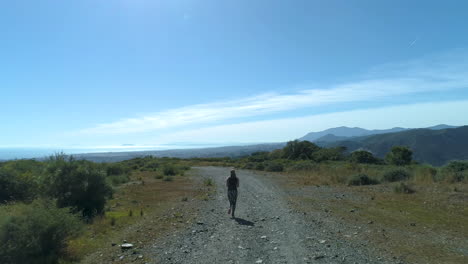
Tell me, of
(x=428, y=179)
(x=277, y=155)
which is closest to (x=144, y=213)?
(x=428, y=179)

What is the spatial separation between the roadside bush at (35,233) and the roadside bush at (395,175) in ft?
64.1

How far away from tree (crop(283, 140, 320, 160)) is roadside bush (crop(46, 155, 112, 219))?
48.8 m

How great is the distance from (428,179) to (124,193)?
18.6 metres

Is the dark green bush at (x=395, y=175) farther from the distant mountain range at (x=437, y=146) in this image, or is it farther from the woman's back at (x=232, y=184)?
the distant mountain range at (x=437, y=146)

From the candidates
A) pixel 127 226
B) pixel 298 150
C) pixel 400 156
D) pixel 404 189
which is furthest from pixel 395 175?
pixel 298 150

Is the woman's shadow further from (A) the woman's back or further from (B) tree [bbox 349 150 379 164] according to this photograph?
(B) tree [bbox 349 150 379 164]

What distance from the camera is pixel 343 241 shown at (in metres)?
7.82

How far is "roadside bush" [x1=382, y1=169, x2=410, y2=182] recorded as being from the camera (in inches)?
826

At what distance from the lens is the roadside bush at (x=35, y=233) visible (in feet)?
20.5

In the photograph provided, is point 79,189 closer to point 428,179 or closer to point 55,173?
point 55,173

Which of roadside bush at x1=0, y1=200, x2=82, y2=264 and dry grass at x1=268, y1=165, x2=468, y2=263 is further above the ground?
roadside bush at x1=0, y1=200, x2=82, y2=264

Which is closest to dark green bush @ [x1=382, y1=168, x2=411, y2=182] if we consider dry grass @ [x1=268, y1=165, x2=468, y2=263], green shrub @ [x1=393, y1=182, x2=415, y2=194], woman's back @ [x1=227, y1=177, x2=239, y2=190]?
dry grass @ [x1=268, y1=165, x2=468, y2=263]

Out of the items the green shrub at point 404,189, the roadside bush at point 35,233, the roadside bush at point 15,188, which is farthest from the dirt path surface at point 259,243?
the green shrub at point 404,189

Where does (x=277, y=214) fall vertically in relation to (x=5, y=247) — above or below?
below
